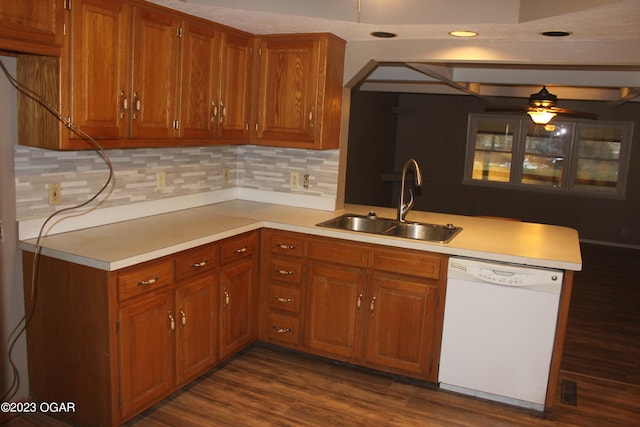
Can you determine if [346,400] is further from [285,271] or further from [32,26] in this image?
[32,26]

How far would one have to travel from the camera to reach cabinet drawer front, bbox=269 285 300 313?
3.53 meters

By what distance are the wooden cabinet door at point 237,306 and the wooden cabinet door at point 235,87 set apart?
0.88 m

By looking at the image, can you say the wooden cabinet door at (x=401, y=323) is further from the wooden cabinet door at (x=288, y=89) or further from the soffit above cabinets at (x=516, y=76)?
the soffit above cabinets at (x=516, y=76)

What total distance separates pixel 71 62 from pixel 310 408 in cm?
206

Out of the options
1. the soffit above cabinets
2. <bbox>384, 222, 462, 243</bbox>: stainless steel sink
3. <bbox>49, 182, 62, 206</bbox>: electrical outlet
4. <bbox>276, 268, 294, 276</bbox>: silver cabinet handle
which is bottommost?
<bbox>276, 268, 294, 276</bbox>: silver cabinet handle

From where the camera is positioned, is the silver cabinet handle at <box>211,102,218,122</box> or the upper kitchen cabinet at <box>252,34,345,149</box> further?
the upper kitchen cabinet at <box>252,34,345,149</box>

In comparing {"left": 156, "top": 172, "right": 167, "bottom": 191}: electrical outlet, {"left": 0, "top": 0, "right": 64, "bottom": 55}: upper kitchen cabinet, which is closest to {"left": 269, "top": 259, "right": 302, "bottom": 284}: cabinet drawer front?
{"left": 156, "top": 172, "right": 167, "bottom": 191}: electrical outlet

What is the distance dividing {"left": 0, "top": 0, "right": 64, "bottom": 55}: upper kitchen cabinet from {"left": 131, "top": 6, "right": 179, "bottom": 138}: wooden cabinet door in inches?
18.1

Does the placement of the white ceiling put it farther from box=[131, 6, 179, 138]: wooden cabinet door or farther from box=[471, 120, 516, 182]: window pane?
box=[471, 120, 516, 182]: window pane

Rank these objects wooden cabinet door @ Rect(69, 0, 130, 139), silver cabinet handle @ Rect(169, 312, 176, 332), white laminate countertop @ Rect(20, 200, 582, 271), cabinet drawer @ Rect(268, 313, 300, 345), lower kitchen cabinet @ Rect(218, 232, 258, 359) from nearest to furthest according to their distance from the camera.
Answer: wooden cabinet door @ Rect(69, 0, 130, 139), white laminate countertop @ Rect(20, 200, 582, 271), silver cabinet handle @ Rect(169, 312, 176, 332), lower kitchen cabinet @ Rect(218, 232, 258, 359), cabinet drawer @ Rect(268, 313, 300, 345)

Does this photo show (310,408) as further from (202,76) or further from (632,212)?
(632,212)

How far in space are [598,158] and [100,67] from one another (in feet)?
25.2

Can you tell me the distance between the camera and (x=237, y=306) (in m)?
3.40

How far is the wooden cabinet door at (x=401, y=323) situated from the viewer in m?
3.19
